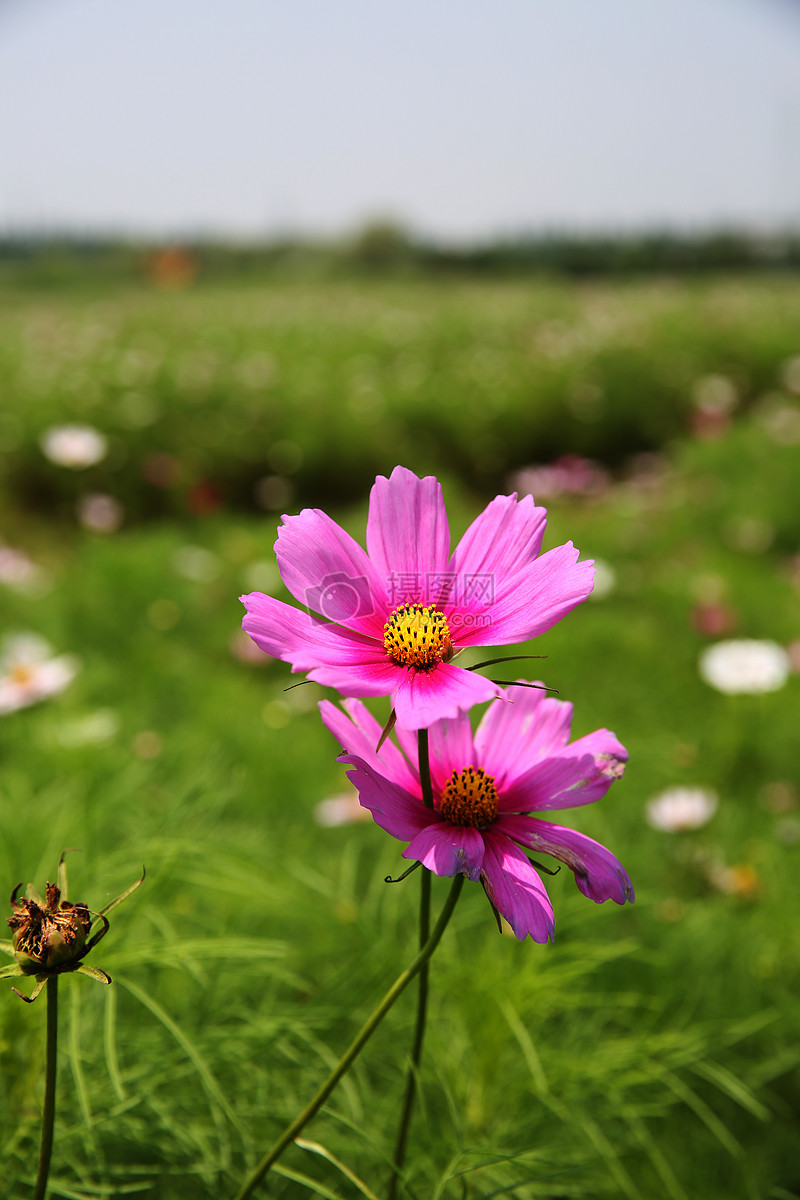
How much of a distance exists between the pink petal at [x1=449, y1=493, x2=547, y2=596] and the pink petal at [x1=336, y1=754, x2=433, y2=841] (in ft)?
0.33

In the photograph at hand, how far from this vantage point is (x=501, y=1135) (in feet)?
2.34

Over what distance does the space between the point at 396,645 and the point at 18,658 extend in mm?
1378

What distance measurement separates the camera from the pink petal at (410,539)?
408mm

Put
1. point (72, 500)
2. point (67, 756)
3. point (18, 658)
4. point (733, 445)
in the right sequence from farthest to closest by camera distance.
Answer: point (733, 445) → point (72, 500) → point (18, 658) → point (67, 756)

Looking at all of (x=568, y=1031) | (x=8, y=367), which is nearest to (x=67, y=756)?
(x=568, y=1031)

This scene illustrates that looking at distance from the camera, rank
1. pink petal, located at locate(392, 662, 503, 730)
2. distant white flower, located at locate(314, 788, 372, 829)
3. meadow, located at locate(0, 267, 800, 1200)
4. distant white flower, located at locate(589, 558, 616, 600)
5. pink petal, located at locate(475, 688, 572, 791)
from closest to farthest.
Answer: pink petal, located at locate(392, 662, 503, 730), pink petal, located at locate(475, 688, 572, 791), meadow, located at locate(0, 267, 800, 1200), distant white flower, located at locate(314, 788, 372, 829), distant white flower, located at locate(589, 558, 616, 600)

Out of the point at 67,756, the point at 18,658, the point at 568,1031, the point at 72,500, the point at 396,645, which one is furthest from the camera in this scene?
the point at 72,500

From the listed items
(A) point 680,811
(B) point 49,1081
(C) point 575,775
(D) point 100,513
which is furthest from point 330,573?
(D) point 100,513

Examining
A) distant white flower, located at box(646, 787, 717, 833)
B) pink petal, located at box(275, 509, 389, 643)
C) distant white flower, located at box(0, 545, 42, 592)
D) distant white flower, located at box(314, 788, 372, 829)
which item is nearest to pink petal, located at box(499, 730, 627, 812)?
pink petal, located at box(275, 509, 389, 643)

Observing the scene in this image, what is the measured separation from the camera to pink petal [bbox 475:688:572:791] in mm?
432

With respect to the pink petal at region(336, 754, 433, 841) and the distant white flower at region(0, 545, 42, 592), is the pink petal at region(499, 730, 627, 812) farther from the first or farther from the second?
the distant white flower at region(0, 545, 42, 592)

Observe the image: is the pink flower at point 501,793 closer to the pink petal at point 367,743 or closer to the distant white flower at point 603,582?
the pink petal at point 367,743

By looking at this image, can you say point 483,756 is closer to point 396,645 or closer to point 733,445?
point 396,645

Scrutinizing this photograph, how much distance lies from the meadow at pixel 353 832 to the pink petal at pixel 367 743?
18 cm
